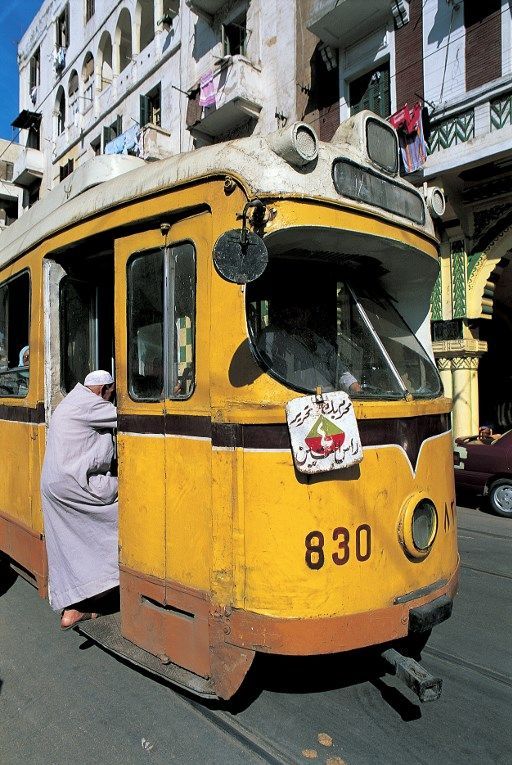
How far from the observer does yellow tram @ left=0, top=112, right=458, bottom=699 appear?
8.30 feet

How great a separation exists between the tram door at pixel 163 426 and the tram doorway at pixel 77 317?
787 millimetres

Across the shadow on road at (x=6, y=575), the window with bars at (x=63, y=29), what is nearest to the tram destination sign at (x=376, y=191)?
the shadow on road at (x=6, y=575)

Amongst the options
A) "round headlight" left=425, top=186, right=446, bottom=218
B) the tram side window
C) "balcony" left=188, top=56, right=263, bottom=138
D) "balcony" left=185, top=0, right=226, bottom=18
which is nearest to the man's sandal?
the tram side window

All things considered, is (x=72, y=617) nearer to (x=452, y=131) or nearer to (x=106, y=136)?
(x=452, y=131)

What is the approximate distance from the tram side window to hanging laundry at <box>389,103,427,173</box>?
9026mm

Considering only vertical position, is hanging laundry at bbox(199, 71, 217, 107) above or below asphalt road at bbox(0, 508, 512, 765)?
above

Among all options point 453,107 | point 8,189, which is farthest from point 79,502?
point 8,189

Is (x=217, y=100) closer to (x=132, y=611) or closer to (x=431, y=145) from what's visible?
(x=431, y=145)

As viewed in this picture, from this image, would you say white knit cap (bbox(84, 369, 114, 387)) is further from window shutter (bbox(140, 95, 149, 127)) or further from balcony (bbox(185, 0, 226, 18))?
window shutter (bbox(140, 95, 149, 127))

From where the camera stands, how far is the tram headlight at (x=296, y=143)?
98.9 inches

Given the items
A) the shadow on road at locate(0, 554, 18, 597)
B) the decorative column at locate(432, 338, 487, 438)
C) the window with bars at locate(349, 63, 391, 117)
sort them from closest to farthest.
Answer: the shadow on road at locate(0, 554, 18, 597), the decorative column at locate(432, 338, 487, 438), the window with bars at locate(349, 63, 391, 117)

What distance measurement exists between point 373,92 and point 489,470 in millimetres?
9247

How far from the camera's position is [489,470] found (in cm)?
866

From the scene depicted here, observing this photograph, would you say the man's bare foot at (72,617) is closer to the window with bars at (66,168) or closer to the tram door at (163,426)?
the tram door at (163,426)
